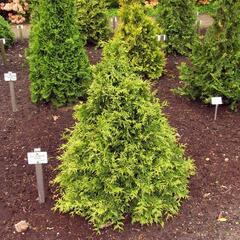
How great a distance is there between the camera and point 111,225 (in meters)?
4.55

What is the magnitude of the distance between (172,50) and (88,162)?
522cm

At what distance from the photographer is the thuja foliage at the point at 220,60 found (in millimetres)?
6262

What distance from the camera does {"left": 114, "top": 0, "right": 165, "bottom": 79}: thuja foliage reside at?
301 inches

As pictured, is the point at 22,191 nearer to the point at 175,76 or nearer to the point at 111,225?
the point at 111,225

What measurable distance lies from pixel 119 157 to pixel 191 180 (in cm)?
127

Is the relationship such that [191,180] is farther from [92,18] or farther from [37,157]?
[92,18]

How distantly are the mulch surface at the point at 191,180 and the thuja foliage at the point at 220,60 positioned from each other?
0.33 m

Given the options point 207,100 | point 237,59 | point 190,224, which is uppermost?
point 237,59

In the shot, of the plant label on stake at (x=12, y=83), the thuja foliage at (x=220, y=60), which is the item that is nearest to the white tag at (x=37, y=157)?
the plant label on stake at (x=12, y=83)

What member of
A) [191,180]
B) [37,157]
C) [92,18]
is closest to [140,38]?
[92,18]

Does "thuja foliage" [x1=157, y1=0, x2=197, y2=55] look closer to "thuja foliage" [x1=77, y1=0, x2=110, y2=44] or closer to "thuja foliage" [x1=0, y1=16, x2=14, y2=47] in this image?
"thuja foliage" [x1=77, y1=0, x2=110, y2=44]

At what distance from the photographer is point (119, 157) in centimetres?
438

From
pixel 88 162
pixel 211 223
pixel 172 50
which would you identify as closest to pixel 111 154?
pixel 88 162

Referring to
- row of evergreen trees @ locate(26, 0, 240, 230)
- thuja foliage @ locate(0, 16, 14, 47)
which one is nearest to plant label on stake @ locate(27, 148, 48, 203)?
row of evergreen trees @ locate(26, 0, 240, 230)
